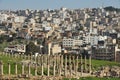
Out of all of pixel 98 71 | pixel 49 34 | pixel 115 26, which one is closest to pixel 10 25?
pixel 49 34

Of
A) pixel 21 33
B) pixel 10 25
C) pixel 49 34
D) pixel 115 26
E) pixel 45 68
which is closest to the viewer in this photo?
pixel 45 68

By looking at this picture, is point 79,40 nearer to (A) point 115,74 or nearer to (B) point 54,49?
(B) point 54,49

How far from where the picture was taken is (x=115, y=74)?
57.0 metres

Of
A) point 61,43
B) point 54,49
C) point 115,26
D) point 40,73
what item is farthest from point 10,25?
point 40,73

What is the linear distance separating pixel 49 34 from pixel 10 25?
27.3m

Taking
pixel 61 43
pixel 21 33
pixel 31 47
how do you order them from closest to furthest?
pixel 31 47 < pixel 61 43 < pixel 21 33

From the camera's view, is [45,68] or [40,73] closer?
[40,73]

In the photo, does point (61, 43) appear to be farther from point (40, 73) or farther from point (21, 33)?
point (40, 73)

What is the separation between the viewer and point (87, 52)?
9731 centimetres

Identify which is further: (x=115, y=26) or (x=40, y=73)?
(x=115, y=26)

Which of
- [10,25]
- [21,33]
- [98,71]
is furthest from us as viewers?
[10,25]

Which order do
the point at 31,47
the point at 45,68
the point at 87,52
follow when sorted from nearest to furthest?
the point at 45,68 → the point at 31,47 → the point at 87,52

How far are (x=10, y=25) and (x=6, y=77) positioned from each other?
131 metres

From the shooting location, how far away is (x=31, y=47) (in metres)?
90.4
